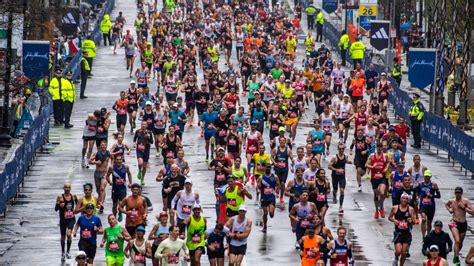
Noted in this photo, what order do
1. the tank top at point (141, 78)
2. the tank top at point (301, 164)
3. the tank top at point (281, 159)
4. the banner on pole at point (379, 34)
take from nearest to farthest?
1. the tank top at point (301, 164)
2. the tank top at point (281, 159)
3. the tank top at point (141, 78)
4. the banner on pole at point (379, 34)

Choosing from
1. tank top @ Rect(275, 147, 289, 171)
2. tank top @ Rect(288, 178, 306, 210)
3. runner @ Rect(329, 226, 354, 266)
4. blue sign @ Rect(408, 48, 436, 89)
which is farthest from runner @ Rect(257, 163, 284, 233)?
blue sign @ Rect(408, 48, 436, 89)

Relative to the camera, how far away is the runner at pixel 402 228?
28.8 meters

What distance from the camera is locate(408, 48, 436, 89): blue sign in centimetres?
5381

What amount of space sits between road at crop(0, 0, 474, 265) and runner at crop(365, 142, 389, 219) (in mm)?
297

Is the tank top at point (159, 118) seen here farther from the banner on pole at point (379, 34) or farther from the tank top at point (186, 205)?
the banner on pole at point (379, 34)

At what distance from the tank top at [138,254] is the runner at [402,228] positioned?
15.9ft

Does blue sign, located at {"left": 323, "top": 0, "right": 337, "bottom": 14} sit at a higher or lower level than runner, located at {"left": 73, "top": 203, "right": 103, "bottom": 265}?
higher

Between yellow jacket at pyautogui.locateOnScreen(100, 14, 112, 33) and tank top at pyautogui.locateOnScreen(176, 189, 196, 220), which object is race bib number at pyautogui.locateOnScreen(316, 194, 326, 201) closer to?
tank top at pyautogui.locateOnScreen(176, 189, 196, 220)

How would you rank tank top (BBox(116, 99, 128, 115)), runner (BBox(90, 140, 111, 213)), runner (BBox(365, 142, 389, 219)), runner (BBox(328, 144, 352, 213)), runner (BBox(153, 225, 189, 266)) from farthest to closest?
tank top (BBox(116, 99, 128, 115)) < runner (BBox(328, 144, 352, 213)) < runner (BBox(365, 142, 389, 219)) < runner (BBox(90, 140, 111, 213)) < runner (BBox(153, 225, 189, 266))

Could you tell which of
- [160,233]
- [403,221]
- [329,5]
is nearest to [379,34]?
[329,5]

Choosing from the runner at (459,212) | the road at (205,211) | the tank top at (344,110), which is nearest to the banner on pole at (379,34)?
the road at (205,211)

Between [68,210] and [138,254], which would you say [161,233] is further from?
[68,210]

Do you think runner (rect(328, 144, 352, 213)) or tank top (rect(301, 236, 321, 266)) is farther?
runner (rect(328, 144, 352, 213))

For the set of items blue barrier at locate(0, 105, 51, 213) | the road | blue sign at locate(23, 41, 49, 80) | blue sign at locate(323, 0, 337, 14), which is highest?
blue sign at locate(23, 41, 49, 80)
